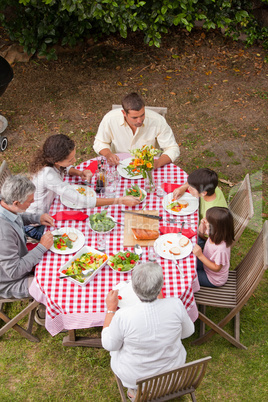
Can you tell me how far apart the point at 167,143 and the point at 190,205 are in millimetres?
1074

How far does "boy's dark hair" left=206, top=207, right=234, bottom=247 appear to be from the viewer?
3.52 m

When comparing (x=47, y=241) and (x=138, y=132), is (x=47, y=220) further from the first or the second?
(x=138, y=132)

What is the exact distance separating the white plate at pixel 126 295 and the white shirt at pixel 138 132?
6.44 ft

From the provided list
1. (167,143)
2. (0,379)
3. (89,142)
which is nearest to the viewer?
(0,379)

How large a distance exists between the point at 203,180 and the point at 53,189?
4.94 feet

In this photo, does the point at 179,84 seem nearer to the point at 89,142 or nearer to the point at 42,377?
the point at 89,142

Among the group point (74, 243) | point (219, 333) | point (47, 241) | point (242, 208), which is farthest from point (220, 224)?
point (47, 241)

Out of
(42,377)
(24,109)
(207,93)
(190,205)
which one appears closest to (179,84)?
(207,93)

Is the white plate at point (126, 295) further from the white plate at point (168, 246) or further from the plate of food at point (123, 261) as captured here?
the white plate at point (168, 246)

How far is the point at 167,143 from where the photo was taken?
4.77 m

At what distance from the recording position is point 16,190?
135 inches

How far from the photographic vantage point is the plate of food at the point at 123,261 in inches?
132

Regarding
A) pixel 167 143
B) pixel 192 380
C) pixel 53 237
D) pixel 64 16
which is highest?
pixel 64 16

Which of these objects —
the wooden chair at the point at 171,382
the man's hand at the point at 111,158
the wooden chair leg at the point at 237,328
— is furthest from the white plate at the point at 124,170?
the wooden chair at the point at 171,382
